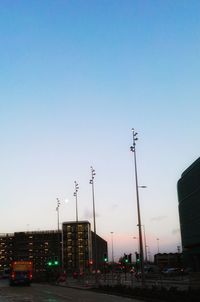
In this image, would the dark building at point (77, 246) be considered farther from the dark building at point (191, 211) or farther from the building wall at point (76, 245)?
the dark building at point (191, 211)

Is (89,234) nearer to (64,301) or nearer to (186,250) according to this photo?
(186,250)

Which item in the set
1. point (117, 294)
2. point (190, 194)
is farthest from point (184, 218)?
point (117, 294)

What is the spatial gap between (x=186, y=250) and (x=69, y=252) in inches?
4028

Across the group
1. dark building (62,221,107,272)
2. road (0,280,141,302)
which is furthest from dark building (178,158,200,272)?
dark building (62,221,107,272)

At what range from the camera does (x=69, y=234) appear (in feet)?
607

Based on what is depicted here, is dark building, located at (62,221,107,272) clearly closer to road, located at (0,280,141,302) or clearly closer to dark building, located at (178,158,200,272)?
dark building, located at (178,158,200,272)

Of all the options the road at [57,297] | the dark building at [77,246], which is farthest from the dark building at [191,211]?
the dark building at [77,246]

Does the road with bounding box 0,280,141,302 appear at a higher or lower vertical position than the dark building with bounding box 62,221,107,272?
lower

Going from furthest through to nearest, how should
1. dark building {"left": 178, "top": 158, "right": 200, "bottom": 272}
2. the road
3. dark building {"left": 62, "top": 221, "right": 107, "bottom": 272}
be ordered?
dark building {"left": 62, "top": 221, "right": 107, "bottom": 272}, dark building {"left": 178, "top": 158, "right": 200, "bottom": 272}, the road

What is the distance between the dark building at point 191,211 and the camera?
67.4m

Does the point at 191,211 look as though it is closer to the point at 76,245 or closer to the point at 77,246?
the point at 77,246

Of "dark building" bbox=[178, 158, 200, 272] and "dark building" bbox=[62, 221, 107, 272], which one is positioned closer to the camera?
"dark building" bbox=[178, 158, 200, 272]

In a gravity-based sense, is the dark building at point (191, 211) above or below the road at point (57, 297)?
above

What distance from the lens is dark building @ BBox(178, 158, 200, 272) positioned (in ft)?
221
